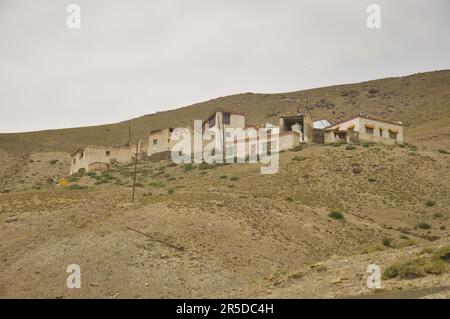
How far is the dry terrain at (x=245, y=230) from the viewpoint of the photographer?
17719 mm

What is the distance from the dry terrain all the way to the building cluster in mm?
2189

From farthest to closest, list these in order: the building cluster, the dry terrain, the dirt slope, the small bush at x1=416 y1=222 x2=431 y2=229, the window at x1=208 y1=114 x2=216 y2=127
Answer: the window at x1=208 y1=114 x2=216 y2=127 → the building cluster → the small bush at x1=416 y1=222 x2=431 y2=229 → the dirt slope → the dry terrain

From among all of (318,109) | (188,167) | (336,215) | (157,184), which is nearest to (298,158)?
(188,167)

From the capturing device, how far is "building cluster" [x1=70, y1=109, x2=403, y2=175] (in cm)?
4900

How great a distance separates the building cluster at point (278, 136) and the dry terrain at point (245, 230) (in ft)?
7.18

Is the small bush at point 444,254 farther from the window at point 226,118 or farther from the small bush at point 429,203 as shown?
the window at point 226,118

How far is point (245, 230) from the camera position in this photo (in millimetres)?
25875

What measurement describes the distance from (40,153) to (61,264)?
54020mm

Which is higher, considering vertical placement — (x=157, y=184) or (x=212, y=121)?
(x=212, y=121)

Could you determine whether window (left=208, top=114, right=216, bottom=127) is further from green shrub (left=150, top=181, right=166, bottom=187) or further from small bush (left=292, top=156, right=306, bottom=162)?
green shrub (left=150, top=181, right=166, bottom=187)

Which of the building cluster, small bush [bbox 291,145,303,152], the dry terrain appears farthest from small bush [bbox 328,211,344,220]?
the building cluster

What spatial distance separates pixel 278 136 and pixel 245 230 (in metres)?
21.1

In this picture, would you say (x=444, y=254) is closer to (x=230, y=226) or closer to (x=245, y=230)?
(x=245, y=230)

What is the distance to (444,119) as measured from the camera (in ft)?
241
